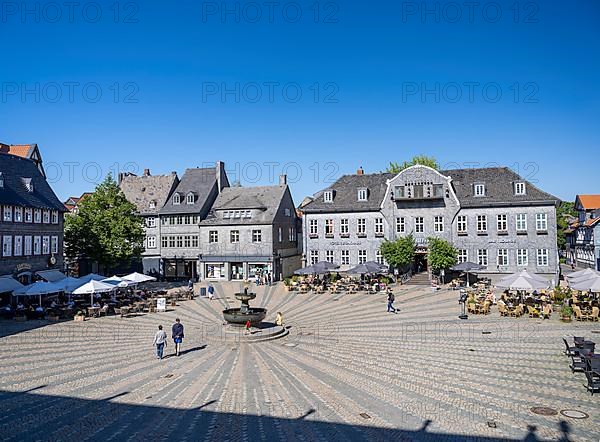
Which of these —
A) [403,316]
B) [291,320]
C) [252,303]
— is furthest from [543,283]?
[252,303]

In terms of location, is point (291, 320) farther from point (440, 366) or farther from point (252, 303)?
point (440, 366)

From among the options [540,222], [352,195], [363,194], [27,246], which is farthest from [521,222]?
[27,246]

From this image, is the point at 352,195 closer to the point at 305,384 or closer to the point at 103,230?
the point at 103,230

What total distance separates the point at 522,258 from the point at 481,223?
15.4 feet

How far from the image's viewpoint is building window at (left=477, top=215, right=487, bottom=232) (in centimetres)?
4141

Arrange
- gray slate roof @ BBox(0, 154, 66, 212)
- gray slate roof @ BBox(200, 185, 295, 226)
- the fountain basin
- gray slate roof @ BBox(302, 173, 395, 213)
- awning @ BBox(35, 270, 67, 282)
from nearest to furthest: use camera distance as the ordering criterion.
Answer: the fountain basin → gray slate roof @ BBox(0, 154, 66, 212) → awning @ BBox(35, 270, 67, 282) → gray slate roof @ BBox(302, 173, 395, 213) → gray slate roof @ BBox(200, 185, 295, 226)

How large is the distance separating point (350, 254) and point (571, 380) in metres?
31.6

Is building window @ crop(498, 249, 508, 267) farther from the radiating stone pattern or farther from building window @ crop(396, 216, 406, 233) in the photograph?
the radiating stone pattern

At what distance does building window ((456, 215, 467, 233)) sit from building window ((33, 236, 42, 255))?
37270 mm

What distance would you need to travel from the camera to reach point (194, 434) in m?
10.6

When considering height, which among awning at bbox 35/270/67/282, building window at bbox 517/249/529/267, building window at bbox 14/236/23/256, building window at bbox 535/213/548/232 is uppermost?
building window at bbox 535/213/548/232

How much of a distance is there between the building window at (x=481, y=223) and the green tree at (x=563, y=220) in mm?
30445

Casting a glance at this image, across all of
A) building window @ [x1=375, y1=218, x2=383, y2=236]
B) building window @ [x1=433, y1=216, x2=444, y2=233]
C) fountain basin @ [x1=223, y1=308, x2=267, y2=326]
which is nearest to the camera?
fountain basin @ [x1=223, y1=308, x2=267, y2=326]

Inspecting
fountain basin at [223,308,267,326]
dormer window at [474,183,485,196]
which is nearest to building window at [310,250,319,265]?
dormer window at [474,183,485,196]
